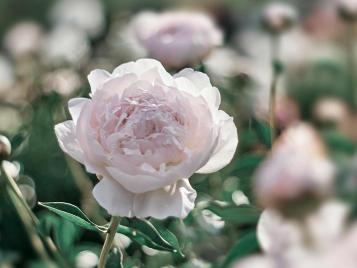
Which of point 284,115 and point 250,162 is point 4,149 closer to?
point 250,162

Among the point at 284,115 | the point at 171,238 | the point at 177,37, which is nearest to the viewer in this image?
the point at 171,238

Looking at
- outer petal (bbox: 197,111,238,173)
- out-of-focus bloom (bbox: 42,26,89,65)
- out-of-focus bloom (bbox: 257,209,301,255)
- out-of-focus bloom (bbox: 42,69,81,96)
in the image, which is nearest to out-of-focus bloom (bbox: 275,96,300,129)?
out-of-focus bloom (bbox: 42,69,81,96)

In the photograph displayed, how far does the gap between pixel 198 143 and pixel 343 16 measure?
0.81 metres

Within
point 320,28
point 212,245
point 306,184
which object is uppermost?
point 306,184

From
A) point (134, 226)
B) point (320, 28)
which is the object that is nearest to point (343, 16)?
point (134, 226)

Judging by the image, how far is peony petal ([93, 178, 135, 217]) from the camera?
763 mm

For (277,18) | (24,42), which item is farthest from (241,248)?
(24,42)

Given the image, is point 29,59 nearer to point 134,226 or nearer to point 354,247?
point 134,226

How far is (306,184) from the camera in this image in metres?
0.53

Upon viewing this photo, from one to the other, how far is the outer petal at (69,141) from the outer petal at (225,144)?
102mm

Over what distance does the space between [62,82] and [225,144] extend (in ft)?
2.14

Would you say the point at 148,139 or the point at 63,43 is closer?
the point at 148,139

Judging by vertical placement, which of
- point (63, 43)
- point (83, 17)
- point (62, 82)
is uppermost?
point (62, 82)

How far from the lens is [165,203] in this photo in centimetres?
78
